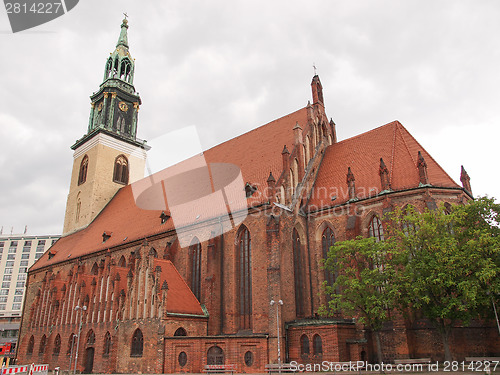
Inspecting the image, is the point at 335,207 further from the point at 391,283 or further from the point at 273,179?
the point at 391,283

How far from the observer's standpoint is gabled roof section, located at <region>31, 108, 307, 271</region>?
2917 centimetres

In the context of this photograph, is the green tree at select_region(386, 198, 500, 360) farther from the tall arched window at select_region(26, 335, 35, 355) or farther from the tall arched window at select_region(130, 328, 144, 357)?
the tall arched window at select_region(26, 335, 35, 355)

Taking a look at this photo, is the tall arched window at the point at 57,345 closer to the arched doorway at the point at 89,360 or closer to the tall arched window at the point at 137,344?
the arched doorway at the point at 89,360

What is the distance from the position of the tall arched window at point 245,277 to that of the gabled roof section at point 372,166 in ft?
15.6

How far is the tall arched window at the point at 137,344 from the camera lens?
2367 cm

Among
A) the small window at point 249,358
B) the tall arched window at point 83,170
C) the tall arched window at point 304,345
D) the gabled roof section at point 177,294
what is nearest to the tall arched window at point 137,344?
the gabled roof section at point 177,294

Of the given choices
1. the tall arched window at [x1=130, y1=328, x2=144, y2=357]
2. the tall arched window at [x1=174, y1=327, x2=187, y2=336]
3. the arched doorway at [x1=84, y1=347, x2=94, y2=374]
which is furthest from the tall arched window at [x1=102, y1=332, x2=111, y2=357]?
the tall arched window at [x1=174, y1=327, x2=187, y2=336]

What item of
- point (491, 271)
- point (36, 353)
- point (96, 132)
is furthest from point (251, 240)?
point (96, 132)

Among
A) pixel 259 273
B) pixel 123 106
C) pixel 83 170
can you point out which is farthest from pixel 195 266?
pixel 123 106

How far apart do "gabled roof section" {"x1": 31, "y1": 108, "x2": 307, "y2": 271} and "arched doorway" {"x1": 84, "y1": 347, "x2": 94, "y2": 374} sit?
878cm

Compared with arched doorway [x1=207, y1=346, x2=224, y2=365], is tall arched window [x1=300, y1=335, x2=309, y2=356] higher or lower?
higher

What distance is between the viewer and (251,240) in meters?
25.7

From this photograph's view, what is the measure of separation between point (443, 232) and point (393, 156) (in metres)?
8.33

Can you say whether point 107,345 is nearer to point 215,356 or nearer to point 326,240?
point 215,356
